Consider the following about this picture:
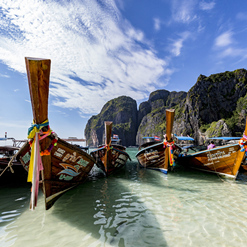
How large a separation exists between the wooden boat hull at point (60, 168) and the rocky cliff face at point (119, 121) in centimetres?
11691

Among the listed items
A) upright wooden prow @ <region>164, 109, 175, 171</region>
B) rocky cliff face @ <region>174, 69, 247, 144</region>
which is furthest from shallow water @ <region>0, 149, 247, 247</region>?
rocky cliff face @ <region>174, 69, 247, 144</region>

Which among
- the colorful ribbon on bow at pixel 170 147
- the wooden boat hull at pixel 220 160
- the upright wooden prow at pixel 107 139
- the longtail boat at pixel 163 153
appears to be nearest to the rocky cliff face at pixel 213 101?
the wooden boat hull at pixel 220 160

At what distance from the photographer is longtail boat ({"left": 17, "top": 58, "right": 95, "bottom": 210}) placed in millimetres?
3332

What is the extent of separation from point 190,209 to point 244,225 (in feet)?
4.45

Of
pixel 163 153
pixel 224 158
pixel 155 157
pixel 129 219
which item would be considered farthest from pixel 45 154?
pixel 224 158

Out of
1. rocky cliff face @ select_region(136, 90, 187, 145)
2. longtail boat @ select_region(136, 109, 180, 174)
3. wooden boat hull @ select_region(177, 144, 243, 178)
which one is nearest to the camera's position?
wooden boat hull @ select_region(177, 144, 243, 178)

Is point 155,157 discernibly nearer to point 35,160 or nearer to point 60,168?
point 60,168

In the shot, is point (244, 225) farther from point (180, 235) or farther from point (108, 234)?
point (108, 234)

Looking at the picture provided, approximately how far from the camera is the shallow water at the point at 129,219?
3.10 meters

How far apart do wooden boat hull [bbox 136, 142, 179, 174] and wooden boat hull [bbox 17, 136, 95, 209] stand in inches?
216

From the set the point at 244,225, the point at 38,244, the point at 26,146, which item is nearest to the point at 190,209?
the point at 244,225

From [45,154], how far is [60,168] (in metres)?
1.29

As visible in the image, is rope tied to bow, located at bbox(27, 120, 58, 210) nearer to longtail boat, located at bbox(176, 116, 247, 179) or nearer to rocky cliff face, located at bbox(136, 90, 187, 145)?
longtail boat, located at bbox(176, 116, 247, 179)

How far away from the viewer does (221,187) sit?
679 cm
